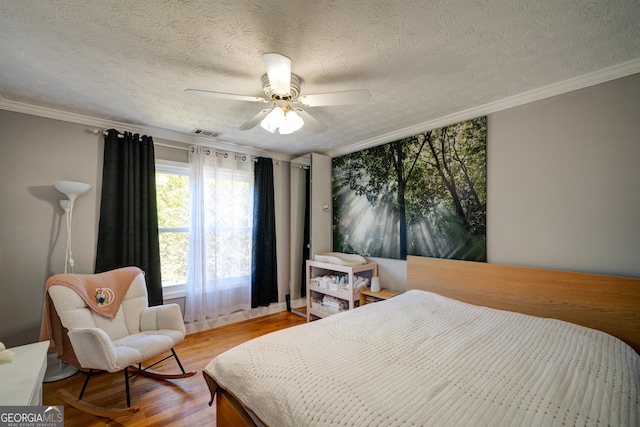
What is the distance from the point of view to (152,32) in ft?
4.58

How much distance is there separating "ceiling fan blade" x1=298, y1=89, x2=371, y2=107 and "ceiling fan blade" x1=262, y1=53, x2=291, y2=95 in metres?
0.20

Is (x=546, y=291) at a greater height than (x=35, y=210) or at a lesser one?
lesser

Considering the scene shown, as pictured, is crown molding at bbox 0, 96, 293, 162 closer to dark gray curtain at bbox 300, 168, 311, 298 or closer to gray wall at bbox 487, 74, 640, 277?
dark gray curtain at bbox 300, 168, 311, 298

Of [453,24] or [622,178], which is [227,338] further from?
[622,178]

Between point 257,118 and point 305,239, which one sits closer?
point 257,118

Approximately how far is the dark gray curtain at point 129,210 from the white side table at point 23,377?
1.18 metres

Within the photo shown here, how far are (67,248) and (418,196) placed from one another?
3450mm

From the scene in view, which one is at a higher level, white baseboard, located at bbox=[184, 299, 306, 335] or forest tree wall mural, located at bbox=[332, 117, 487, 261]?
forest tree wall mural, located at bbox=[332, 117, 487, 261]

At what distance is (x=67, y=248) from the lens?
7.86 feet

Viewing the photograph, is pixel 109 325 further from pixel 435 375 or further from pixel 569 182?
pixel 569 182

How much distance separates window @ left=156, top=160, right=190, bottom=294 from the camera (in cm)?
299

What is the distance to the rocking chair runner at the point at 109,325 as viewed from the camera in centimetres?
171

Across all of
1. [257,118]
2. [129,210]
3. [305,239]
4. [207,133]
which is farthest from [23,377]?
[305,239]

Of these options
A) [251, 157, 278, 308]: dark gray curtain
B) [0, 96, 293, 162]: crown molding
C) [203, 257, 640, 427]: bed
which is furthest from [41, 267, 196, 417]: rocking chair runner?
[0, 96, 293, 162]: crown molding
